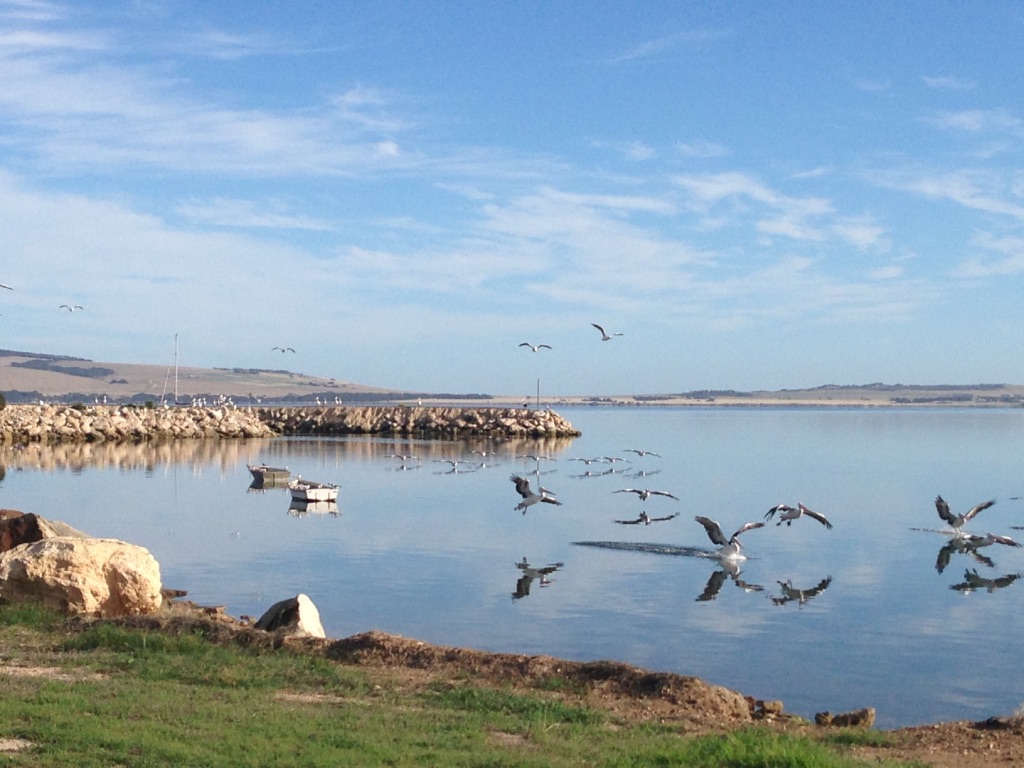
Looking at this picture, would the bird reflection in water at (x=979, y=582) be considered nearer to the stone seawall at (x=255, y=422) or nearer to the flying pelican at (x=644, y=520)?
the flying pelican at (x=644, y=520)

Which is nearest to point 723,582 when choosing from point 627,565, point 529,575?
point 627,565

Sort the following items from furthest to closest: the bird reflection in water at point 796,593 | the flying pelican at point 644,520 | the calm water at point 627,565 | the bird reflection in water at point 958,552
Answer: the flying pelican at point 644,520 → the bird reflection in water at point 958,552 → the bird reflection in water at point 796,593 → the calm water at point 627,565

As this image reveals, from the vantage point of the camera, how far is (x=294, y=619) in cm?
1448

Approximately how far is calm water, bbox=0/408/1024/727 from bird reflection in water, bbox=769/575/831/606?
0.16m

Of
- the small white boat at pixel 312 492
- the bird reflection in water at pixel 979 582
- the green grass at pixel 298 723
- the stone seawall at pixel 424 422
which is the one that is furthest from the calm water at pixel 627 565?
the stone seawall at pixel 424 422

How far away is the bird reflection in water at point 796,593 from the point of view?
74.1ft

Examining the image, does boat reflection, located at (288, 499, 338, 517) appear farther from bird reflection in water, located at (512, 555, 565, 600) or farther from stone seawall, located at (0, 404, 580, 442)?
stone seawall, located at (0, 404, 580, 442)

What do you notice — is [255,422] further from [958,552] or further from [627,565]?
[627,565]

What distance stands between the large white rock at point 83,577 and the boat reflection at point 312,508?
21.5 m

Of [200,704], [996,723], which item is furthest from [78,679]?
[996,723]

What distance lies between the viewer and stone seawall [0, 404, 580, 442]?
77.6 m

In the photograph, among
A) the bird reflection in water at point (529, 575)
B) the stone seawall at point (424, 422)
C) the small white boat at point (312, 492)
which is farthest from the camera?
the stone seawall at point (424, 422)

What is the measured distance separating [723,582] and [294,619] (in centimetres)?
1219

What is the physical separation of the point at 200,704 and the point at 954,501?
4053 centimetres
